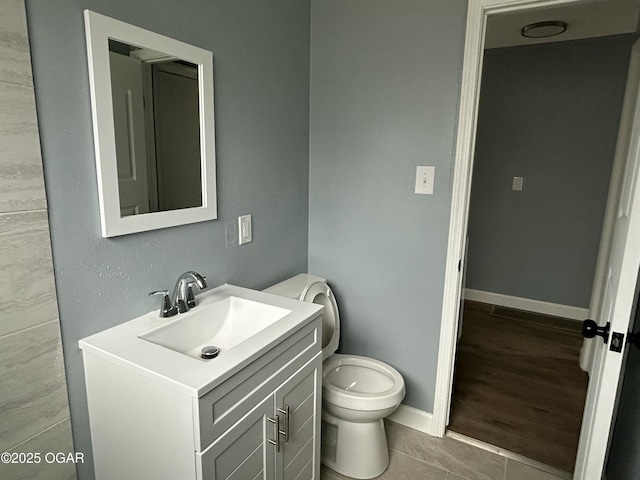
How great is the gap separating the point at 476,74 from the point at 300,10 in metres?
0.91

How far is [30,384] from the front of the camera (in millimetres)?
1093

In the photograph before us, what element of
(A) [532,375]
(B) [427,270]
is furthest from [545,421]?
(B) [427,270]

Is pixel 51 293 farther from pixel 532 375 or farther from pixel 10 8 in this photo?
pixel 532 375

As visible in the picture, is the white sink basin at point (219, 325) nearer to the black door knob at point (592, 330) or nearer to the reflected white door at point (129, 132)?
the reflected white door at point (129, 132)

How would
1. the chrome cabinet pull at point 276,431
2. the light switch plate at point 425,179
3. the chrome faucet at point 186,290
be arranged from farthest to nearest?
the light switch plate at point 425,179
the chrome faucet at point 186,290
the chrome cabinet pull at point 276,431

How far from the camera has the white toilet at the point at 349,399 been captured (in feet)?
5.74

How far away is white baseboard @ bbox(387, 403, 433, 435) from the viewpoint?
214 cm

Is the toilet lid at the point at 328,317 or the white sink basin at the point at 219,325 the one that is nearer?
the white sink basin at the point at 219,325

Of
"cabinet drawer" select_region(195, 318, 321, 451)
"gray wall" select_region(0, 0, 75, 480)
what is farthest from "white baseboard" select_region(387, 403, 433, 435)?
"gray wall" select_region(0, 0, 75, 480)

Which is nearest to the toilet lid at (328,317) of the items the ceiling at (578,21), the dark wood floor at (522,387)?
the dark wood floor at (522,387)

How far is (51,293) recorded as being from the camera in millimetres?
1114

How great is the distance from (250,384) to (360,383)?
3.21 ft

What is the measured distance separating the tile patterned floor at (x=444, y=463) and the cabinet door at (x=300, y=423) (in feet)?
1.21

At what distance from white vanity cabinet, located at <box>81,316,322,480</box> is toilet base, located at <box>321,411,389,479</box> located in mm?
432
